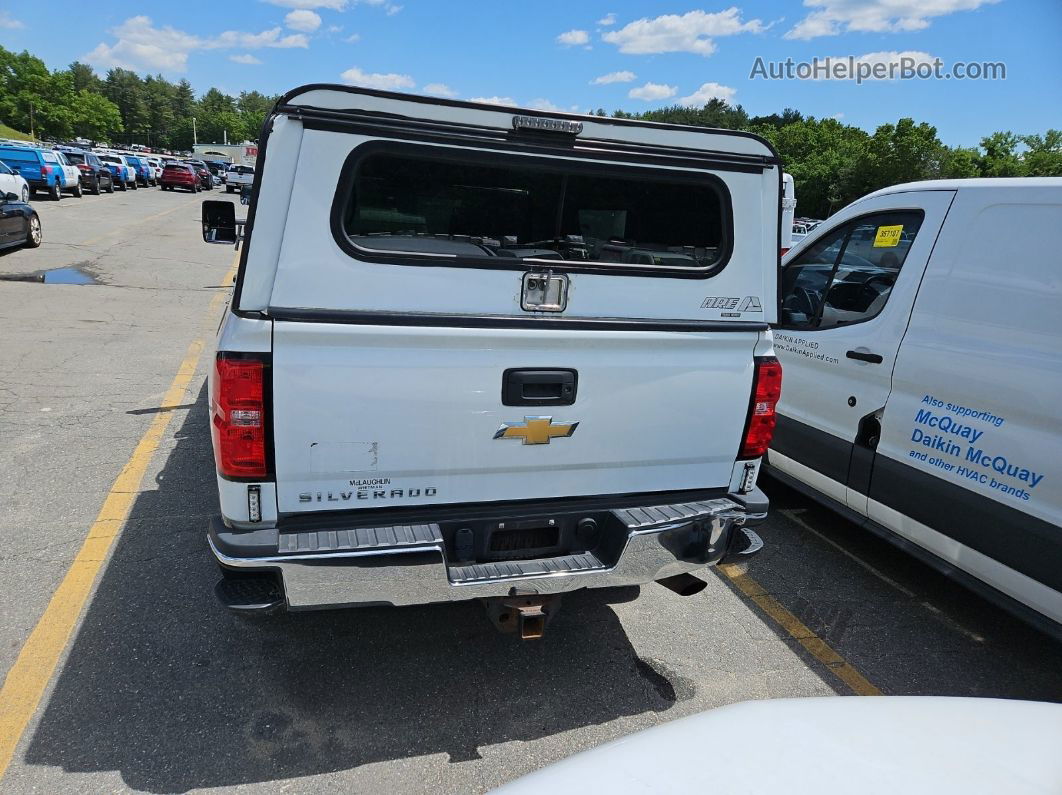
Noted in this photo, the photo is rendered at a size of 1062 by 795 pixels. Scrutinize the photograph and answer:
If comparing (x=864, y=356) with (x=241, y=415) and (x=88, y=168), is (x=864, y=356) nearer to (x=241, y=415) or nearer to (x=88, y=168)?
(x=241, y=415)

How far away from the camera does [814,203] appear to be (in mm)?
63875

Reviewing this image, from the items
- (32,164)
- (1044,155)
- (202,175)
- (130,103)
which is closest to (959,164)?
(1044,155)

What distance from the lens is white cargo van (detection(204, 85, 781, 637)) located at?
235 cm

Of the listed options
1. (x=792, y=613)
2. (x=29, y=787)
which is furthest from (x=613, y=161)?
(x=29, y=787)

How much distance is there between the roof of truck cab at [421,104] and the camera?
7.50 ft

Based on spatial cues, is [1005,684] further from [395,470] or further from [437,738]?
[395,470]

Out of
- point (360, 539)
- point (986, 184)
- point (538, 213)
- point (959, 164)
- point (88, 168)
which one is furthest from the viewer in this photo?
point (959, 164)

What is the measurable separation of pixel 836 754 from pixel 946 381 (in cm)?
251

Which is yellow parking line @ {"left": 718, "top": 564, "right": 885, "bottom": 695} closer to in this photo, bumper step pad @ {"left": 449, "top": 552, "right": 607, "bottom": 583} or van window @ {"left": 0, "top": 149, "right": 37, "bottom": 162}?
bumper step pad @ {"left": 449, "top": 552, "right": 607, "bottom": 583}

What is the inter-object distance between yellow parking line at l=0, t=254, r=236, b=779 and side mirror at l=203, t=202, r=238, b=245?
1733mm

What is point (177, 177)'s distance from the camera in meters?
39.8

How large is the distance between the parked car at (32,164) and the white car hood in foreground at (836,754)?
29.3 meters

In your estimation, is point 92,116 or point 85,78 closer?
point 92,116

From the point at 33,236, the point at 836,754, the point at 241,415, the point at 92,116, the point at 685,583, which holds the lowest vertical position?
the point at 33,236
